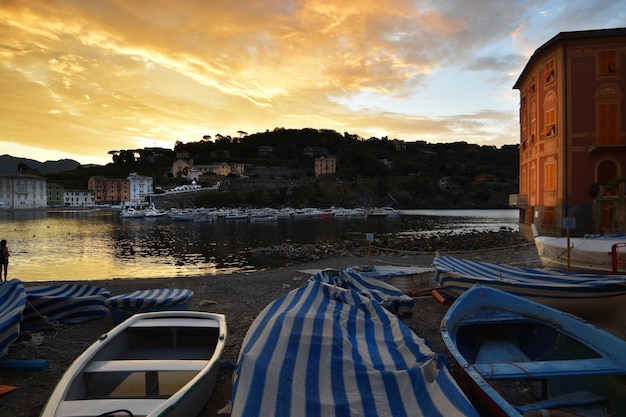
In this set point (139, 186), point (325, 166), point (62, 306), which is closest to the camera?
point (62, 306)

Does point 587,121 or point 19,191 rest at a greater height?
point 19,191

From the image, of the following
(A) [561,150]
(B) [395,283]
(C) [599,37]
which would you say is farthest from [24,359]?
(C) [599,37]

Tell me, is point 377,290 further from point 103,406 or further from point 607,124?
point 607,124

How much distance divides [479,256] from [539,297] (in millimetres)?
15635

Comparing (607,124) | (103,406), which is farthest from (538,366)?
(607,124)

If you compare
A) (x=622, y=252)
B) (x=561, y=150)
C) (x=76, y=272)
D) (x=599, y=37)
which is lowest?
(x=76, y=272)

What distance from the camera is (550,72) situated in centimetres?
2591

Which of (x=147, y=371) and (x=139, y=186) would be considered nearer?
(x=147, y=371)

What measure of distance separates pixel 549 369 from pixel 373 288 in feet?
17.7

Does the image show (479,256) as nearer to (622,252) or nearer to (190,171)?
(622,252)

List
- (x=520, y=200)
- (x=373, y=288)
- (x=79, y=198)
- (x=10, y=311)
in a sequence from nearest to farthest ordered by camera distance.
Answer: (x=10, y=311) → (x=373, y=288) → (x=520, y=200) → (x=79, y=198)

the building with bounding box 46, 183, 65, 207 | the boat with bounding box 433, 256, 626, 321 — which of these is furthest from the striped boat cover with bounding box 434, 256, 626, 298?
the building with bounding box 46, 183, 65, 207

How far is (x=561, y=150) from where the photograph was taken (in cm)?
2469

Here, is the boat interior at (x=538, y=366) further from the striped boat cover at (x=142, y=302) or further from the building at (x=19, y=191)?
the building at (x=19, y=191)
